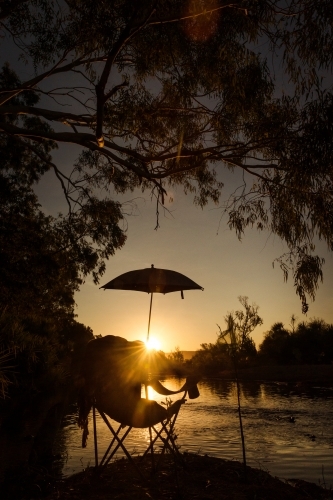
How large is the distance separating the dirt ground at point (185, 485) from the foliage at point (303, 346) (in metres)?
26.7

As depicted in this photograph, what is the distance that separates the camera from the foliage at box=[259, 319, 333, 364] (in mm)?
29875

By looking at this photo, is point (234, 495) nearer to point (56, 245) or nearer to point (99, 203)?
point (99, 203)

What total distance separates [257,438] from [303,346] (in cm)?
2507

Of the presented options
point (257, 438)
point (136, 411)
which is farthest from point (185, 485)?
point (257, 438)

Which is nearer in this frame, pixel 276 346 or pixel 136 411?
pixel 136 411

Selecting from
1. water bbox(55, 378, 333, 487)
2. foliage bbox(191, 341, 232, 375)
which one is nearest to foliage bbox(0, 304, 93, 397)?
water bbox(55, 378, 333, 487)

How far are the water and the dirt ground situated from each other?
69 centimetres

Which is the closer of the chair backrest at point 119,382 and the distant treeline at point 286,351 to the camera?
the chair backrest at point 119,382

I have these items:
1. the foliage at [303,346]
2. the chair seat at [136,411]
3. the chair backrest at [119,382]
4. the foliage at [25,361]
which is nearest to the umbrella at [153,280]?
the chair backrest at [119,382]

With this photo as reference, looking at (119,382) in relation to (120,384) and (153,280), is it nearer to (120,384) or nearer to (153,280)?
(120,384)

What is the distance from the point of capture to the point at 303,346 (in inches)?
1218

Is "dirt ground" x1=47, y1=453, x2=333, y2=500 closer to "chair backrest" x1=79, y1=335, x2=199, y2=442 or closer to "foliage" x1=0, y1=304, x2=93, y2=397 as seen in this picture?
"chair backrest" x1=79, y1=335, x2=199, y2=442

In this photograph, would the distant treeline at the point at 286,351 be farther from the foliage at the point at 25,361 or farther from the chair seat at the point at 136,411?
the chair seat at the point at 136,411

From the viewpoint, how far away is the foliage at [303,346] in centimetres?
2988
